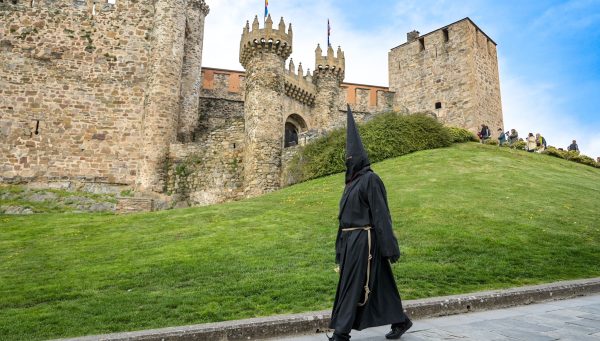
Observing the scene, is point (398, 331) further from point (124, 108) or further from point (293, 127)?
point (293, 127)

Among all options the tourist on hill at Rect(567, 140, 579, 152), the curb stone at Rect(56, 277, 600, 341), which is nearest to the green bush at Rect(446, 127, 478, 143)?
the tourist on hill at Rect(567, 140, 579, 152)

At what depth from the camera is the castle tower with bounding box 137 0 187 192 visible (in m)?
23.6

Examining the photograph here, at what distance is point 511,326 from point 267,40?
23216 mm

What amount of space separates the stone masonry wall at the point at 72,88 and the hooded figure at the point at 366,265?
849 inches

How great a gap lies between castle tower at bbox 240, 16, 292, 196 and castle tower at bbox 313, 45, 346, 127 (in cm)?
849

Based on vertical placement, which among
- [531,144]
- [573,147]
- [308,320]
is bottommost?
[308,320]

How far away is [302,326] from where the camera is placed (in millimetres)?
5535

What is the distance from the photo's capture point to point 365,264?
495 centimetres

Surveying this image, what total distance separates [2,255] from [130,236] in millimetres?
3025

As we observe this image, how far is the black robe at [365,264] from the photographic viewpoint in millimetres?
4793

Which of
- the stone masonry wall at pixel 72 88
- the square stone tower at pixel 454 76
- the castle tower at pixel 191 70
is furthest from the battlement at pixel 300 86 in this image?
the stone masonry wall at pixel 72 88

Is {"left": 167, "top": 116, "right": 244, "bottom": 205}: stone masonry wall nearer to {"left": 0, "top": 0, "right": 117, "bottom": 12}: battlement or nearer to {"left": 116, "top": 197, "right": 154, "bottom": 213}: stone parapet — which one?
{"left": 116, "top": 197, "right": 154, "bottom": 213}: stone parapet

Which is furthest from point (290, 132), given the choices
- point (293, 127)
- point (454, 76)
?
point (454, 76)

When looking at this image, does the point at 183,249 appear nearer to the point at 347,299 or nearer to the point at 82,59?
the point at 347,299
